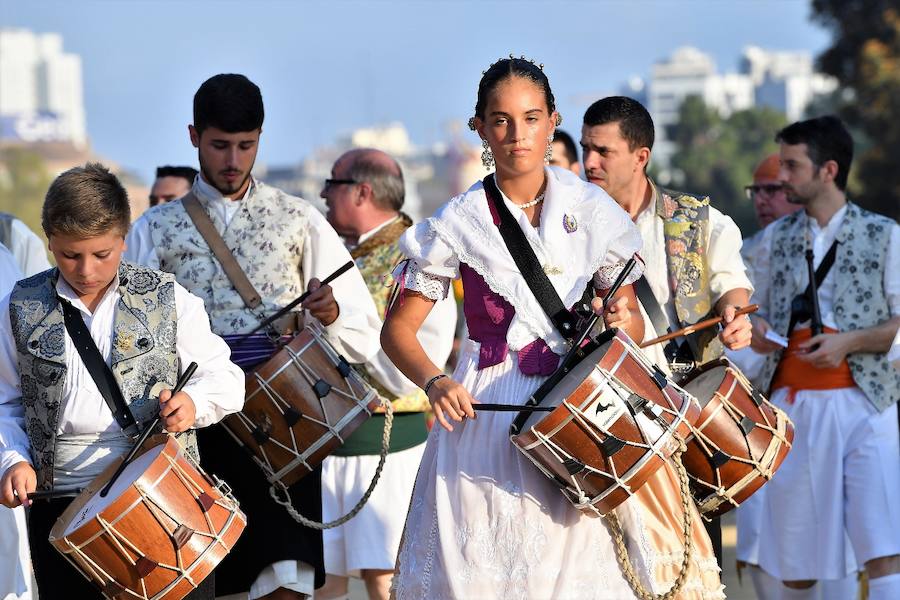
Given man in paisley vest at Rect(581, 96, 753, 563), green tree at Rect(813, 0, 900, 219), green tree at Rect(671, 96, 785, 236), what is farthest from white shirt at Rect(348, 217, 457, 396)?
green tree at Rect(671, 96, 785, 236)

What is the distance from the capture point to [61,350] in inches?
198

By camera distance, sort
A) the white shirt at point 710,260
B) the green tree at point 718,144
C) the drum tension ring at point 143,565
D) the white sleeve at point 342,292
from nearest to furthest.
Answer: the drum tension ring at point 143,565, the white sleeve at point 342,292, the white shirt at point 710,260, the green tree at point 718,144

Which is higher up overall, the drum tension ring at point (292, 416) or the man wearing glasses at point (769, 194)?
the man wearing glasses at point (769, 194)

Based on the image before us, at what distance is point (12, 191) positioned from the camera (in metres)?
119

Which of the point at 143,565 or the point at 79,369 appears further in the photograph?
the point at 79,369

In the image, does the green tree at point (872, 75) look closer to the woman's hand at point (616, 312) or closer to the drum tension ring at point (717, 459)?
the drum tension ring at point (717, 459)

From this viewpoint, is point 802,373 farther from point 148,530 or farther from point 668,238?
point 148,530

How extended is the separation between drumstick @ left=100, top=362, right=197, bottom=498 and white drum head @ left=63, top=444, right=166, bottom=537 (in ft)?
0.05

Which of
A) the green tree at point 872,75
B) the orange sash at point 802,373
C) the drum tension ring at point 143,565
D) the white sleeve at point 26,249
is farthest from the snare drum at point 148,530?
the green tree at point 872,75

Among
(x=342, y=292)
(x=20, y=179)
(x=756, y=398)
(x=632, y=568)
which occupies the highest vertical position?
(x=342, y=292)

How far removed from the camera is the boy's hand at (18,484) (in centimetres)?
484


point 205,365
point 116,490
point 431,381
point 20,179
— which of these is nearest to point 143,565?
point 116,490

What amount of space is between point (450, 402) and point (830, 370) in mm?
3518

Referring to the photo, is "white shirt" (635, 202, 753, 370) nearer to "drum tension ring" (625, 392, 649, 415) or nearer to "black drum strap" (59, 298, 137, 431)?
"drum tension ring" (625, 392, 649, 415)
